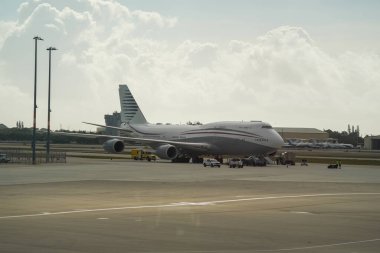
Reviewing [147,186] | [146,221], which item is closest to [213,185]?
[147,186]

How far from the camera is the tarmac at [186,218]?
682 inches

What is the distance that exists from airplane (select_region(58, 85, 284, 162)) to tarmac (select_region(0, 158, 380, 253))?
35729 mm

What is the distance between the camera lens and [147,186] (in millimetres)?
40969

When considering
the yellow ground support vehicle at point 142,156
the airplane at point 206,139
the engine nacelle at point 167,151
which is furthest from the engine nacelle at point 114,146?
the engine nacelle at point 167,151

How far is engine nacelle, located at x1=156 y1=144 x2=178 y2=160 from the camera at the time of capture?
83844 mm

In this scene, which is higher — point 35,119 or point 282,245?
point 35,119

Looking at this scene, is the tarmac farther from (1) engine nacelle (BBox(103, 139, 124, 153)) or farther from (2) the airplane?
(1) engine nacelle (BBox(103, 139, 124, 153))

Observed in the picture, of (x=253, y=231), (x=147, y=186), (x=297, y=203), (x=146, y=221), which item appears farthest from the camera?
(x=147, y=186)

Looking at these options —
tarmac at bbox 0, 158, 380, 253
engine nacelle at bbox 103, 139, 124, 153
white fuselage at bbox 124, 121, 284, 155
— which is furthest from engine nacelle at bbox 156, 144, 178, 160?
tarmac at bbox 0, 158, 380, 253

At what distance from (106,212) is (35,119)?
4992 centimetres

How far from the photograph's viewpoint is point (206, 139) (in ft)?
274

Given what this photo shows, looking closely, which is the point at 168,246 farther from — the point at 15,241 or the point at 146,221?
the point at 146,221

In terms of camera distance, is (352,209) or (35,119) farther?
(35,119)

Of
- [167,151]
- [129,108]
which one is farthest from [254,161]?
[129,108]
